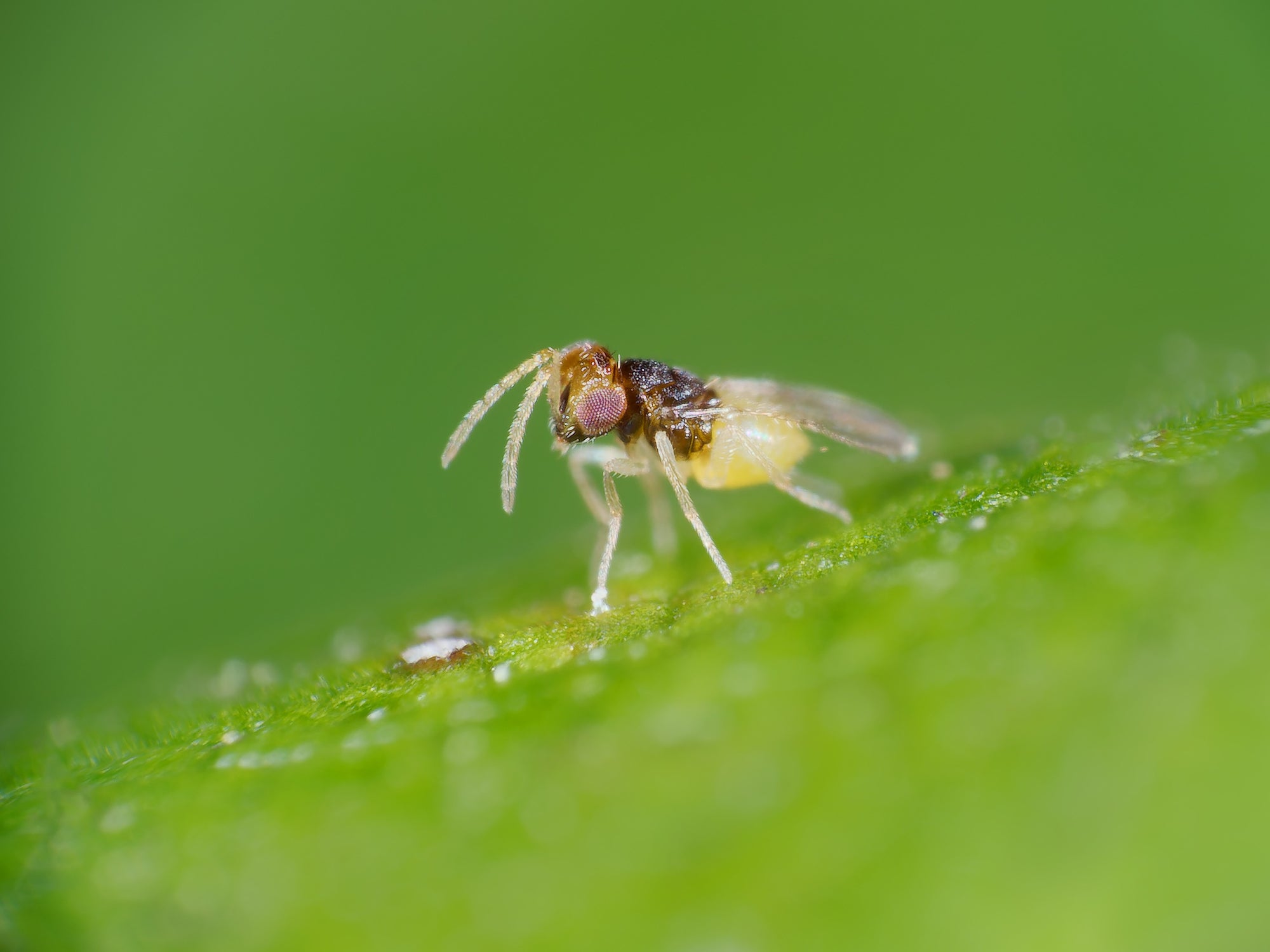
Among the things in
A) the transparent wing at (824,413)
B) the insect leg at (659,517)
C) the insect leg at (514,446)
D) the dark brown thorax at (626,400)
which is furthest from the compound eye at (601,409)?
the insect leg at (659,517)

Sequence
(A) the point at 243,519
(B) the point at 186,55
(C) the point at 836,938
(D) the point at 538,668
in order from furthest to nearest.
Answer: (B) the point at 186,55, (A) the point at 243,519, (D) the point at 538,668, (C) the point at 836,938

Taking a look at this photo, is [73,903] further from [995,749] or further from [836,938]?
[995,749]

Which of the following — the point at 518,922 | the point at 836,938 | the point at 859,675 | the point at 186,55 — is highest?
the point at 186,55

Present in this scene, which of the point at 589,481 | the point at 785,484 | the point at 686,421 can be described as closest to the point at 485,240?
the point at 589,481

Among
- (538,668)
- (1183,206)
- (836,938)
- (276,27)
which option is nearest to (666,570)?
(538,668)

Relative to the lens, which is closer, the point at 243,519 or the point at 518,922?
the point at 518,922

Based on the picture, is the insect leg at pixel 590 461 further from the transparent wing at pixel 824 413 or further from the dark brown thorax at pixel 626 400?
the transparent wing at pixel 824 413
